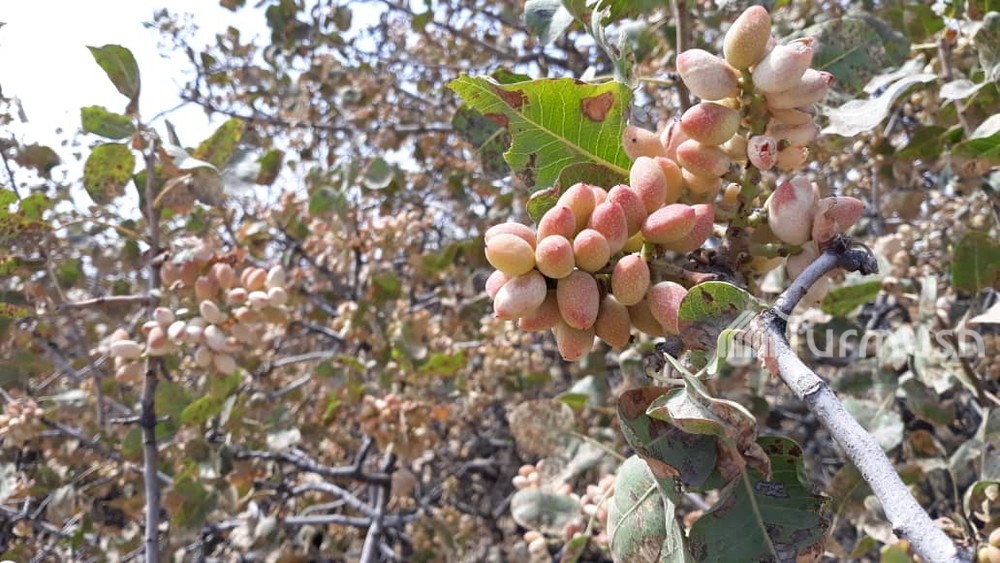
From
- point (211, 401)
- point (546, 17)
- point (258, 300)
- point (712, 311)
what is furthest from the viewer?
point (211, 401)

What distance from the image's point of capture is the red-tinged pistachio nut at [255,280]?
140 cm

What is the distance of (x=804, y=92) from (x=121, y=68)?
1.09 metres

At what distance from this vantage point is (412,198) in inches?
108

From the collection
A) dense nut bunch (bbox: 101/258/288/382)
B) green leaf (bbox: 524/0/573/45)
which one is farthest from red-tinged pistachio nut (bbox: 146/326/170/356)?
green leaf (bbox: 524/0/573/45)

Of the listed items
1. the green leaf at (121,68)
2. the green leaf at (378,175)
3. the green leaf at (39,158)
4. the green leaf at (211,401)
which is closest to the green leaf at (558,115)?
the green leaf at (121,68)

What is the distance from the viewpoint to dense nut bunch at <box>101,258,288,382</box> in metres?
1.32

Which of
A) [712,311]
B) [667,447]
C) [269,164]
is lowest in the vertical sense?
[667,447]

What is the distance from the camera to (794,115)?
0.65 metres

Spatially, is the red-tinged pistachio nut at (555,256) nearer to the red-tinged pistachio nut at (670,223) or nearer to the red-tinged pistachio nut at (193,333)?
the red-tinged pistachio nut at (670,223)

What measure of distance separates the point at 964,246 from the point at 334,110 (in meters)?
2.27

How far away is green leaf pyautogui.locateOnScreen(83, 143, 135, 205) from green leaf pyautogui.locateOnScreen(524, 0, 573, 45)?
0.80m

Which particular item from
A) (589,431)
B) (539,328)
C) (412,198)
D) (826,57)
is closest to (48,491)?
(589,431)

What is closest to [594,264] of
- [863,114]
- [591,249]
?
[591,249]

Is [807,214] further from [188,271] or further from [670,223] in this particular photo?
[188,271]
